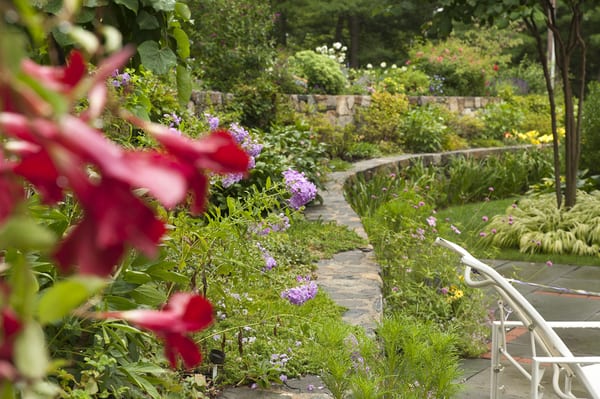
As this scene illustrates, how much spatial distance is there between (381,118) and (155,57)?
10469 mm

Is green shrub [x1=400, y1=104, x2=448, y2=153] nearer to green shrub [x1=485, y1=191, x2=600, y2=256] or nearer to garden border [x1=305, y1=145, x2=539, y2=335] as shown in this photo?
garden border [x1=305, y1=145, x2=539, y2=335]

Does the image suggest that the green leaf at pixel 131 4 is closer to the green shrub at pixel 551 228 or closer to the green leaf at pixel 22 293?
the green leaf at pixel 22 293

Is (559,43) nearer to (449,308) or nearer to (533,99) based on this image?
(449,308)

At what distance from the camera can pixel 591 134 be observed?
368 inches

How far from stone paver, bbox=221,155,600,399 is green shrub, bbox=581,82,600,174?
9.21 feet

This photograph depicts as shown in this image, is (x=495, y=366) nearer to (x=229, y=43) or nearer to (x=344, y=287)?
(x=344, y=287)

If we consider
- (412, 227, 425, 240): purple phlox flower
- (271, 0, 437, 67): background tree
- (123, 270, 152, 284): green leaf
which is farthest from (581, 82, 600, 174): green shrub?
(271, 0, 437, 67): background tree

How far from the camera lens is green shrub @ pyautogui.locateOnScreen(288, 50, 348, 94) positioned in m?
13.4

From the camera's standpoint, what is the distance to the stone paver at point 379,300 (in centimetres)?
291

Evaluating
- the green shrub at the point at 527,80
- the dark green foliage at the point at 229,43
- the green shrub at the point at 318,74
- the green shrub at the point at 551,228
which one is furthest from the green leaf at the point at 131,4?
the green shrub at the point at 527,80

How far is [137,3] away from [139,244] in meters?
1.96

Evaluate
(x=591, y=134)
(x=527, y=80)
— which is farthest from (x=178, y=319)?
(x=527, y=80)

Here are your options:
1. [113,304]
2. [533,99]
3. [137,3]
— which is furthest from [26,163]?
[533,99]

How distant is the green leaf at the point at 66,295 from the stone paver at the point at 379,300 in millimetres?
2390
